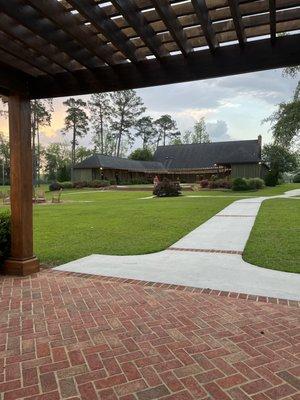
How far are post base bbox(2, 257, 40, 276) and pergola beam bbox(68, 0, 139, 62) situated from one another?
355 centimetres

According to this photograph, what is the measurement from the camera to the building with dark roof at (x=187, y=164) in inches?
1721

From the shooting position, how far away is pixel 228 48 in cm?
444

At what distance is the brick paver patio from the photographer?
2.72 meters

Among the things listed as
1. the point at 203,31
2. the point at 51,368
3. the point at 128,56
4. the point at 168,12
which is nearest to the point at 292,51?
the point at 203,31

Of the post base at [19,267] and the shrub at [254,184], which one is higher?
the shrub at [254,184]

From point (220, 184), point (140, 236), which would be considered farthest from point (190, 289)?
point (220, 184)

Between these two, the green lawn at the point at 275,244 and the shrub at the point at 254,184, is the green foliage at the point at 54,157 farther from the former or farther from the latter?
the green lawn at the point at 275,244

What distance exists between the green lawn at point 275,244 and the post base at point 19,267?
12.8ft

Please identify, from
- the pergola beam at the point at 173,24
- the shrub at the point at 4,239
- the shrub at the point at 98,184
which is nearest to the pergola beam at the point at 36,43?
the pergola beam at the point at 173,24

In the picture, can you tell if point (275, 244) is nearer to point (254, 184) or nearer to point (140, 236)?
point (140, 236)

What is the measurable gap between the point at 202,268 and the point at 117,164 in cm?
4607

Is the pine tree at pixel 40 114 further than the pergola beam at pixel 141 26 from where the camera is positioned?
Yes

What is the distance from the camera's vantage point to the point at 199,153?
57.3m

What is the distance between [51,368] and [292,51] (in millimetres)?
4122
